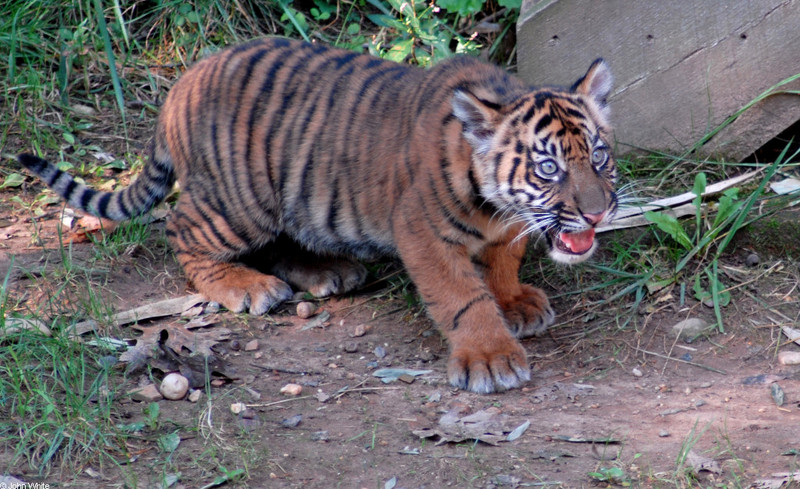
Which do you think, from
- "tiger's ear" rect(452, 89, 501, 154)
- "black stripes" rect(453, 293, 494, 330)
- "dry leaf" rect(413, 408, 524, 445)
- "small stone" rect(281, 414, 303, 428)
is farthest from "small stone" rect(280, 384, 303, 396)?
"tiger's ear" rect(452, 89, 501, 154)

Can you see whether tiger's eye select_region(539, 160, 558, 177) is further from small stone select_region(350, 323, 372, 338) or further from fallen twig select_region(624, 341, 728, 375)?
small stone select_region(350, 323, 372, 338)

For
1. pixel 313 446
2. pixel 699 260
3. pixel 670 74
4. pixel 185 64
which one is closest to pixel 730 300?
pixel 699 260

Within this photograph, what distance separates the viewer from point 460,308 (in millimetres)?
3699

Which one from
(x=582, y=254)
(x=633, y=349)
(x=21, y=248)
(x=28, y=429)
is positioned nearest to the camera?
(x=28, y=429)

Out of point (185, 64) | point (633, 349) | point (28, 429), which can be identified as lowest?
point (633, 349)

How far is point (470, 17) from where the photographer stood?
223 inches

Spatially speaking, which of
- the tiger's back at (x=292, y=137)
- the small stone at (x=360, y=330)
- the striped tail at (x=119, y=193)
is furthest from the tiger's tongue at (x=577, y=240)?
the striped tail at (x=119, y=193)

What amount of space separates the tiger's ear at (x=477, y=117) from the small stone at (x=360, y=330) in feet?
3.44

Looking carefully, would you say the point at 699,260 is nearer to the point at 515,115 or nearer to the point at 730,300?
the point at 730,300

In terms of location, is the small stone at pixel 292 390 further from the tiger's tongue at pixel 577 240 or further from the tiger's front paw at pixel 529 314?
the tiger's tongue at pixel 577 240

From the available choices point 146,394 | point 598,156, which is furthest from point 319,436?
point 598,156

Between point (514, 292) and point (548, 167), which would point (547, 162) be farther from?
point (514, 292)

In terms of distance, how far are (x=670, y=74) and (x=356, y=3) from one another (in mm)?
2385

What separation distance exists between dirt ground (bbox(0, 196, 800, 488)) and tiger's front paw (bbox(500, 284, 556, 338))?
7cm
